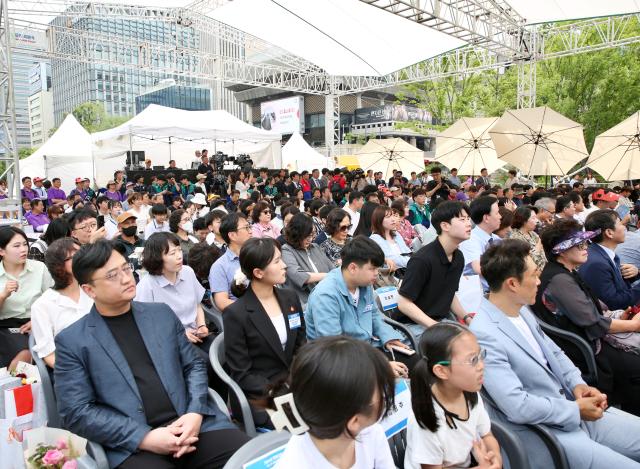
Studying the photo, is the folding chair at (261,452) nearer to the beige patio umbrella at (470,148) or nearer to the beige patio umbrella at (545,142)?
the beige patio umbrella at (545,142)

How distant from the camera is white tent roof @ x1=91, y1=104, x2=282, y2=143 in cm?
1470

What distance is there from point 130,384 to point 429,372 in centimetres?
136

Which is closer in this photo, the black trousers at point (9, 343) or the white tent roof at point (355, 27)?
the black trousers at point (9, 343)

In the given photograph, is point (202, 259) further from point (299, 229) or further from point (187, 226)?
point (187, 226)

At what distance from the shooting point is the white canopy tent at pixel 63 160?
61.2 ft

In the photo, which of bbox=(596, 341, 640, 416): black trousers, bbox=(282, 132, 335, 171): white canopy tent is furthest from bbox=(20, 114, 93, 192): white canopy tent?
bbox=(596, 341, 640, 416): black trousers

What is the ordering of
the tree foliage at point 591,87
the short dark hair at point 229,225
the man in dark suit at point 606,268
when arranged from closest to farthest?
1. the man in dark suit at point 606,268
2. the short dark hair at point 229,225
3. the tree foliage at point 591,87

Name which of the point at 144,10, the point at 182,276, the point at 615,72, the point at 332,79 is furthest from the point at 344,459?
the point at 332,79

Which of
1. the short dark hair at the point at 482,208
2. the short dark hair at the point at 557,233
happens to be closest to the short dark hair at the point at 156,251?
the short dark hair at the point at 557,233

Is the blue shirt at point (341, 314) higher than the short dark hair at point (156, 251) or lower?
lower

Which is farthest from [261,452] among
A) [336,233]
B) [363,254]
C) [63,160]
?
[63,160]

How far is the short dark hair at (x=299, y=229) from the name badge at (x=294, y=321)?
1.62 meters

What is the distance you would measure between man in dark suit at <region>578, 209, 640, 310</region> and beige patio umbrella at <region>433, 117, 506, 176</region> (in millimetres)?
7998

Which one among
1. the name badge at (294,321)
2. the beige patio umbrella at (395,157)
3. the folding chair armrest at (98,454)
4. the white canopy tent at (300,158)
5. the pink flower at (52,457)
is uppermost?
the white canopy tent at (300,158)
